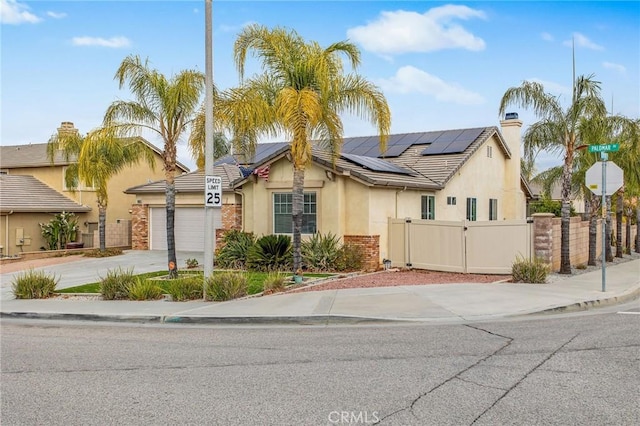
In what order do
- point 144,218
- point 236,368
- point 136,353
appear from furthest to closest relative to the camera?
point 144,218 < point 136,353 < point 236,368

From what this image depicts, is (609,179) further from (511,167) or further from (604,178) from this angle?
(511,167)

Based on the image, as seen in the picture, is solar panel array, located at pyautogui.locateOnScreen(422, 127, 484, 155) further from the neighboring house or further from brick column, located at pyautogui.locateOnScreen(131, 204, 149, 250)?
the neighboring house

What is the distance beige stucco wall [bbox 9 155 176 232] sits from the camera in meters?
30.4

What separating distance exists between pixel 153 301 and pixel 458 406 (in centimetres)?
Result: 879

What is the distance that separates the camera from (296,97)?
14.9 m

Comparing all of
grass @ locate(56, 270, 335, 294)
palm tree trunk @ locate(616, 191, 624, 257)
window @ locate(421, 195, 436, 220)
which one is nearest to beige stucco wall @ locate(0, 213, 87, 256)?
grass @ locate(56, 270, 335, 294)

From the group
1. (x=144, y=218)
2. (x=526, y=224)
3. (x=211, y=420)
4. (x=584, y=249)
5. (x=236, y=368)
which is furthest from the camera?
(x=144, y=218)

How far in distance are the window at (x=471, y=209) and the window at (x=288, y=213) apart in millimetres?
8183

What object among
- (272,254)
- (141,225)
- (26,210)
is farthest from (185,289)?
(26,210)

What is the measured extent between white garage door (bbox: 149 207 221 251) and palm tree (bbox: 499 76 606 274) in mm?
13692

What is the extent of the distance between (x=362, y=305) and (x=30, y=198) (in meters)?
22.5

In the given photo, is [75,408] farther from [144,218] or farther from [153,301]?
[144,218]

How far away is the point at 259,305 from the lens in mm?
11969

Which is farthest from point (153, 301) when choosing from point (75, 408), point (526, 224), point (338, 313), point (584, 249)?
point (584, 249)
